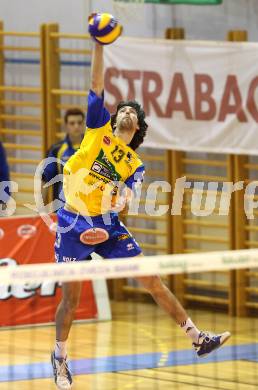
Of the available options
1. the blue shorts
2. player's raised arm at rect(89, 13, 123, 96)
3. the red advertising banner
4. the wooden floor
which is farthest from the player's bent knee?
the red advertising banner

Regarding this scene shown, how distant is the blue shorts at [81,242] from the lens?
9.05 metres

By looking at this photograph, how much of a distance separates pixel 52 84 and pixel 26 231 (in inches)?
107

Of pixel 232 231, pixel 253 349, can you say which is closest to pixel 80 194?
pixel 253 349

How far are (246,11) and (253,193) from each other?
2.17 metres

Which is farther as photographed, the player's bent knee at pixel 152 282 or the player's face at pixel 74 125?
the player's face at pixel 74 125

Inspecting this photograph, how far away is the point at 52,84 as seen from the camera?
14570 mm

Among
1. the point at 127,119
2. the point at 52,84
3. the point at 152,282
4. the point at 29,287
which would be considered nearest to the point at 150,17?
the point at 52,84

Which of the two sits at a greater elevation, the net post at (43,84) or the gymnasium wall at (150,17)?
the gymnasium wall at (150,17)

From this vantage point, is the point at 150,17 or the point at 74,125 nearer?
the point at 74,125

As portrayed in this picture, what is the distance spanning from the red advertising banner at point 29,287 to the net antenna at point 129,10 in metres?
2.77

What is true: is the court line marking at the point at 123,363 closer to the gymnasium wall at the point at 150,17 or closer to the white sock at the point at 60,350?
the white sock at the point at 60,350

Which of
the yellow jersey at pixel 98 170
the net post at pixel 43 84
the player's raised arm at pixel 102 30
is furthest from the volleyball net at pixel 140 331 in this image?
the net post at pixel 43 84

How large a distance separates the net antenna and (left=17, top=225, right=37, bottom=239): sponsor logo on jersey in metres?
2.88

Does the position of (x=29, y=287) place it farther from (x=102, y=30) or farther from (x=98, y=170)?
(x=102, y=30)
